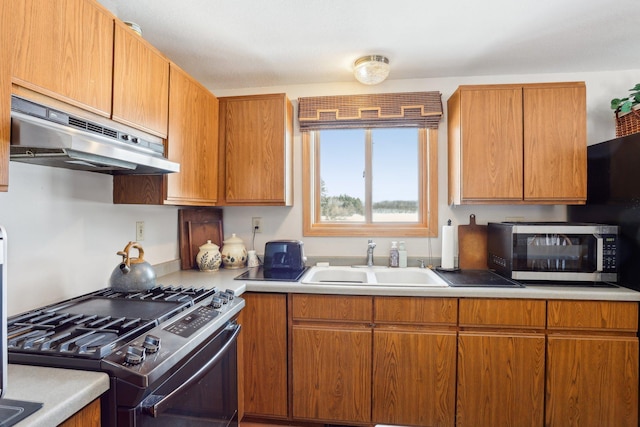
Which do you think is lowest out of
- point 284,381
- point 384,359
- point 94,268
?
point 284,381

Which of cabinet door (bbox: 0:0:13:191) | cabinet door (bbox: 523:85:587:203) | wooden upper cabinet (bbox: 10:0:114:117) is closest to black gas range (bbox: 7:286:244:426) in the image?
cabinet door (bbox: 0:0:13:191)

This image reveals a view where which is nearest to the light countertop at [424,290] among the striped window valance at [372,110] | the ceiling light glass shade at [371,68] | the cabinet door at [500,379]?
the cabinet door at [500,379]

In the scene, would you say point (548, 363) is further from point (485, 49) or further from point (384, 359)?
point (485, 49)

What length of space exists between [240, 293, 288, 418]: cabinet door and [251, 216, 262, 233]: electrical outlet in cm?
75

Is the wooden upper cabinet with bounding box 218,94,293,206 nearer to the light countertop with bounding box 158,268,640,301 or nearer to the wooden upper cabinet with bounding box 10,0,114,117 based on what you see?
the light countertop with bounding box 158,268,640,301

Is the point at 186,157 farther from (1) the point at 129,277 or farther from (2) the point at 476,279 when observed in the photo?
(2) the point at 476,279

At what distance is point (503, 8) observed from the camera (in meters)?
1.56

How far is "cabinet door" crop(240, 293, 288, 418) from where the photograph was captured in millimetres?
1851

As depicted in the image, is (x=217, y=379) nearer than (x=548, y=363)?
Yes

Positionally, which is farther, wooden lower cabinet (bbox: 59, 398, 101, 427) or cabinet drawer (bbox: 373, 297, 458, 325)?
cabinet drawer (bbox: 373, 297, 458, 325)

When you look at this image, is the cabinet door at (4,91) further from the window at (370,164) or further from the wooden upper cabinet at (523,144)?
the wooden upper cabinet at (523,144)

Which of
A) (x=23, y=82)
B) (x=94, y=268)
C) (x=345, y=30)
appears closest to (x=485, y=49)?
(x=345, y=30)

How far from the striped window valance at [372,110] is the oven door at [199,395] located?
1601 mm

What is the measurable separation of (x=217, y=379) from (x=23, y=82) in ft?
4.20
